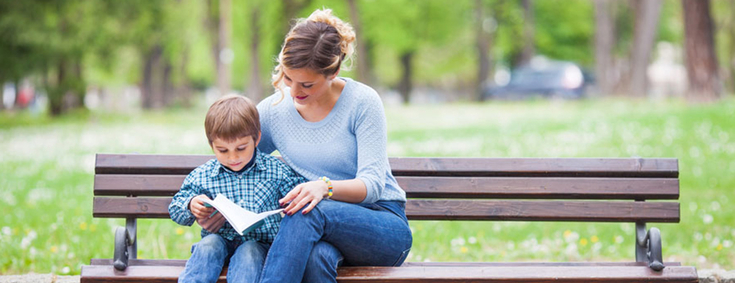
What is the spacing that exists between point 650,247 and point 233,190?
1805 mm

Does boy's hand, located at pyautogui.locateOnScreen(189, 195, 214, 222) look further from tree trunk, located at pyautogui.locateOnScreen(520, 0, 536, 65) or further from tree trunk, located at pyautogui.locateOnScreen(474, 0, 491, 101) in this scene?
tree trunk, located at pyautogui.locateOnScreen(474, 0, 491, 101)

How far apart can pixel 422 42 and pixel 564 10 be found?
704 cm

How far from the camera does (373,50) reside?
38219mm

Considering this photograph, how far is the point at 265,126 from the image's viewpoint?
3283 millimetres

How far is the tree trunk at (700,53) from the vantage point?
12641mm

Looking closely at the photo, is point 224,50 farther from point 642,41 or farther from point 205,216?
point 205,216

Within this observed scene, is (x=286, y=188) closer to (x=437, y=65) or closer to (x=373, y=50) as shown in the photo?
(x=373, y=50)

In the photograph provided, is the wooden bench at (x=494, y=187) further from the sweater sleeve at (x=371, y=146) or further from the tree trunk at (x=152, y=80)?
the tree trunk at (x=152, y=80)

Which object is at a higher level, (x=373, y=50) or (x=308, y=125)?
(x=373, y=50)

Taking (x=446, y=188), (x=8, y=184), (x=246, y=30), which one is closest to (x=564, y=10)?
(x=246, y=30)

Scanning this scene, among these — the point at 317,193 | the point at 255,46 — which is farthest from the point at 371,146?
the point at 255,46

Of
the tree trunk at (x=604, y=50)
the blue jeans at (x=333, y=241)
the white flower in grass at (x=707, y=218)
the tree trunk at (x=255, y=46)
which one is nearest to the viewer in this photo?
the blue jeans at (x=333, y=241)

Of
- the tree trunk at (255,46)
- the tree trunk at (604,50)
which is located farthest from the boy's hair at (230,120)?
the tree trunk at (255,46)

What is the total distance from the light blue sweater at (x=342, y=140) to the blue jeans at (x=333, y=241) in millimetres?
123
